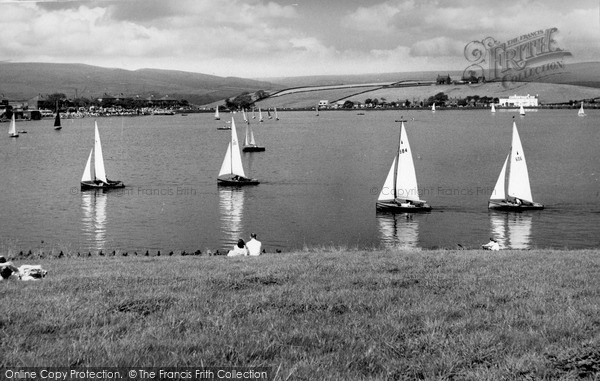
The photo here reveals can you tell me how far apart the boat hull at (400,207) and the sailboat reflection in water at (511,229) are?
251 inches

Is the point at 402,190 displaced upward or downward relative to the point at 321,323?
downward

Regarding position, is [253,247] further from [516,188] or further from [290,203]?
[516,188]

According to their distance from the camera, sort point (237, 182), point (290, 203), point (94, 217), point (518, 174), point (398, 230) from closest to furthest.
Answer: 1. point (398, 230)
2. point (94, 217)
3. point (518, 174)
4. point (290, 203)
5. point (237, 182)

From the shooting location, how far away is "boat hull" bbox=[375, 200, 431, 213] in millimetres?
60500

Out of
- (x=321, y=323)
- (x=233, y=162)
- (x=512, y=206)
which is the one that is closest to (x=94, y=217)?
(x=233, y=162)

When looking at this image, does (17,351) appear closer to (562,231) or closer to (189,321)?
(189,321)

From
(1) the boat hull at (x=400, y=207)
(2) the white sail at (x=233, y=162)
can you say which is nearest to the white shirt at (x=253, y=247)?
(1) the boat hull at (x=400, y=207)

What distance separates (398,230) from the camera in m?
54.2

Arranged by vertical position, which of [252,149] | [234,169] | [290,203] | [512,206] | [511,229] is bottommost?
[511,229]

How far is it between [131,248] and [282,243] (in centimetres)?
1124

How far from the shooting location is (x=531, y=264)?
1678 centimetres

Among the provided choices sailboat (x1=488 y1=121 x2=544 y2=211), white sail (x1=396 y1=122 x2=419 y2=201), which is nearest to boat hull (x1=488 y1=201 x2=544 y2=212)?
sailboat (x1=488 y1=121 x2=544 y2=211)

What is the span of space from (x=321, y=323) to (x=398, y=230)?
45.3m

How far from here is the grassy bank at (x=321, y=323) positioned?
7.61 m
